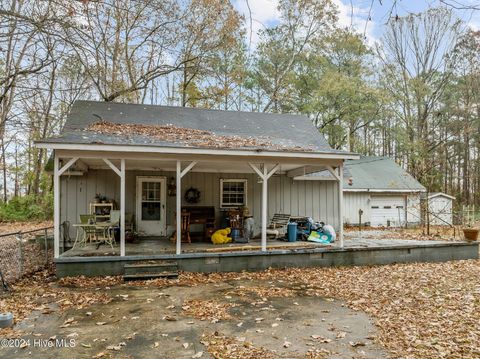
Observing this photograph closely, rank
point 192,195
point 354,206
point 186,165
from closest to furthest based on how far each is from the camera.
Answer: point 186,165 → point 192,195 → point 354,206

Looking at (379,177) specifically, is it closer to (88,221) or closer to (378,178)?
(378,178)

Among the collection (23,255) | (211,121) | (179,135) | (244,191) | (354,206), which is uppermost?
(211,121)

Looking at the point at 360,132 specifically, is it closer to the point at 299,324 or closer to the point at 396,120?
the point at 396,120

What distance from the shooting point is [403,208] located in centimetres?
1803

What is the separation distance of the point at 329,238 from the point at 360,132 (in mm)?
18245

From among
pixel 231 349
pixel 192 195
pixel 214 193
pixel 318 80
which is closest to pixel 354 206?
pixel 318 80

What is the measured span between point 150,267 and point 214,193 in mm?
3821

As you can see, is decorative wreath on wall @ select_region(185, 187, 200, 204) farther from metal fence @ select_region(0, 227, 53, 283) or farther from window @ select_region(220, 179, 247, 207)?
metal fence @ select_region(0, 227, 53, 283)

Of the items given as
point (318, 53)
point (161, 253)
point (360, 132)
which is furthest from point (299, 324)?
point (360, 132)

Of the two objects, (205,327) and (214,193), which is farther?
(214,193)

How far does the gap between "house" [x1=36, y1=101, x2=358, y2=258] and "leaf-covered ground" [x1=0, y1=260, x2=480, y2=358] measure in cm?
105

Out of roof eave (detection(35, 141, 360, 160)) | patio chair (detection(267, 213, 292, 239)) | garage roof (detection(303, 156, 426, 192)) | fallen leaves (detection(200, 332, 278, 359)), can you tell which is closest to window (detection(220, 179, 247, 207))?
patio chair (detection(267, 213, 292, 239))

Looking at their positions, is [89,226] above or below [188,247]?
above

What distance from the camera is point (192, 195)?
10.3 m
